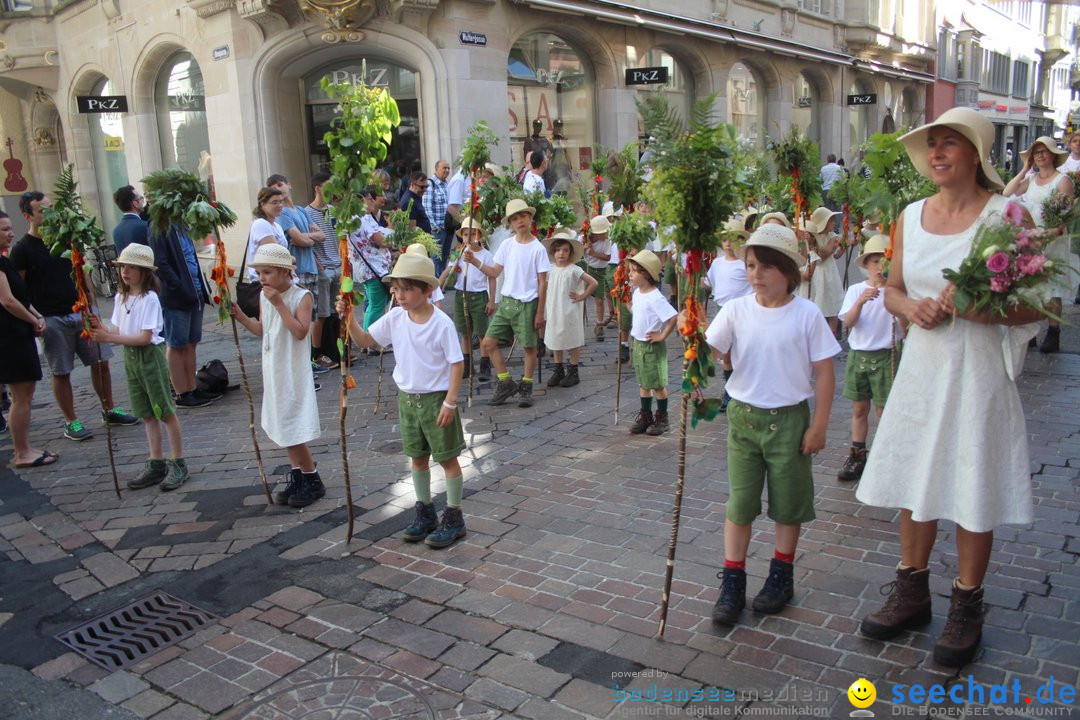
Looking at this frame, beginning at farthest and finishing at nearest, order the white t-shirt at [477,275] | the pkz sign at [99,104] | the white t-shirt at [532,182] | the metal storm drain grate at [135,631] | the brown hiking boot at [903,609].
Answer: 1. the pkz sign at [99,104]
2. the white t-shirt at [532,182]
3. the white t-shirt at [477,275]
4. the metal storm drain grate at [135,631]
5. the brown hiking boot at [903,609]

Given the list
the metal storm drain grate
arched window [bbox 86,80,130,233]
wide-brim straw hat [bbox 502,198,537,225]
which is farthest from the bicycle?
the metal storm drain grate

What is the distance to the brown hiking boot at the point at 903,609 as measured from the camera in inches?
153

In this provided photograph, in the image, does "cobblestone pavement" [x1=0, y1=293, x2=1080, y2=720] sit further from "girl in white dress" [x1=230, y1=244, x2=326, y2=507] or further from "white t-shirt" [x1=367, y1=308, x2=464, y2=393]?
"white t-shirt" [x1=367, y1=308, x2=464, y2=393]

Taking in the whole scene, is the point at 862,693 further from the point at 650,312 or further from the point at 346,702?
the point at 650,312

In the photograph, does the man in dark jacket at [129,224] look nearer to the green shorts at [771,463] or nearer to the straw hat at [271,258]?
the straw hat at [271,258]

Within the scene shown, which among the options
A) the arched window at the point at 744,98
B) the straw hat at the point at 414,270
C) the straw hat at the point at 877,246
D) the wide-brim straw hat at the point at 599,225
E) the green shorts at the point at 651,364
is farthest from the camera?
the arched window at the point at 744,98

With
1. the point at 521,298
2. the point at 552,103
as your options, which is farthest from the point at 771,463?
the point at 552,103

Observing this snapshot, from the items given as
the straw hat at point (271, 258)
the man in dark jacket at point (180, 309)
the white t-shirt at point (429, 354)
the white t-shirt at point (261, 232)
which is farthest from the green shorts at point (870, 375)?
the man in dark jacket at point (180, 309)

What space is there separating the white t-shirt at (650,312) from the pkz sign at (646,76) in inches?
446

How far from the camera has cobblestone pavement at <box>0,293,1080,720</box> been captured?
3.68 meters

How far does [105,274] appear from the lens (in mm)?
16984

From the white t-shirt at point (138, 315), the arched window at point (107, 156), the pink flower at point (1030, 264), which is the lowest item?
the white t-shirt at point (138, 315)

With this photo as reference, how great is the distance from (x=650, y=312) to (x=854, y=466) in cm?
206

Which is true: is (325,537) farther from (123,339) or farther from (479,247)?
(479,247)
